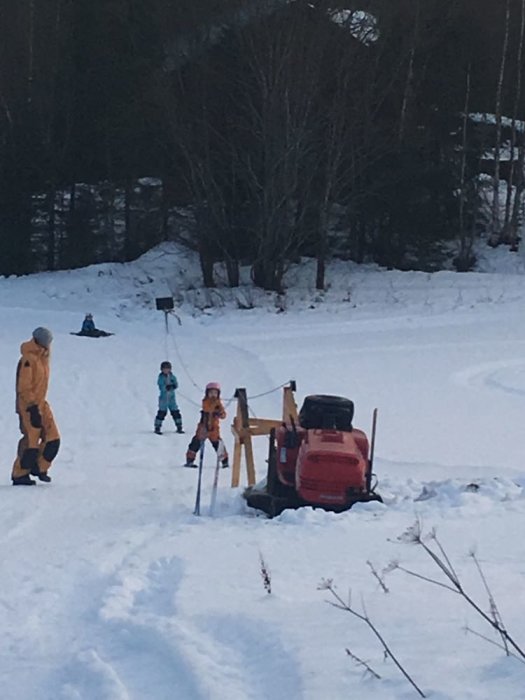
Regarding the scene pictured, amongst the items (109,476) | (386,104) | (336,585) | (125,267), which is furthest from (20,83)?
(336,585)

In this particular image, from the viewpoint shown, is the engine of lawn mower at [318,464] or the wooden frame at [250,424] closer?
the engine of lawn mower at [318,464]

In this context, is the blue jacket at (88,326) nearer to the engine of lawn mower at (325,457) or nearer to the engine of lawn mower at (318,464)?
the engine of lawn mower at (318,464)

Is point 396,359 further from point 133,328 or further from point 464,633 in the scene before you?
point 464,633

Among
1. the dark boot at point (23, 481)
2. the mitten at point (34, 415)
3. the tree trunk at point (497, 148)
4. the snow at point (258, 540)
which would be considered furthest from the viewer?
the tree trunk at point (497, 148)

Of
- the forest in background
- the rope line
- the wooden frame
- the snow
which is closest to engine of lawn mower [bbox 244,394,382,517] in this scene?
the snow

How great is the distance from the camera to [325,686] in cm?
443

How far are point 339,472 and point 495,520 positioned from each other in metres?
1.47

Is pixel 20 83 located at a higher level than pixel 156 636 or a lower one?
higher

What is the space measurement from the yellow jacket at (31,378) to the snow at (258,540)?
3.09ft

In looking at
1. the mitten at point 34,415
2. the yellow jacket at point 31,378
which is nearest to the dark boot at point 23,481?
the mitten at point 34,415

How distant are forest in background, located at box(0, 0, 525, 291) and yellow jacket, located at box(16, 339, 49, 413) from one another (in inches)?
774

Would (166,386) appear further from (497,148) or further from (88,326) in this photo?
(497,148)

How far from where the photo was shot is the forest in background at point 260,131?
3086 centimetres

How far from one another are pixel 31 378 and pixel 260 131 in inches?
828
